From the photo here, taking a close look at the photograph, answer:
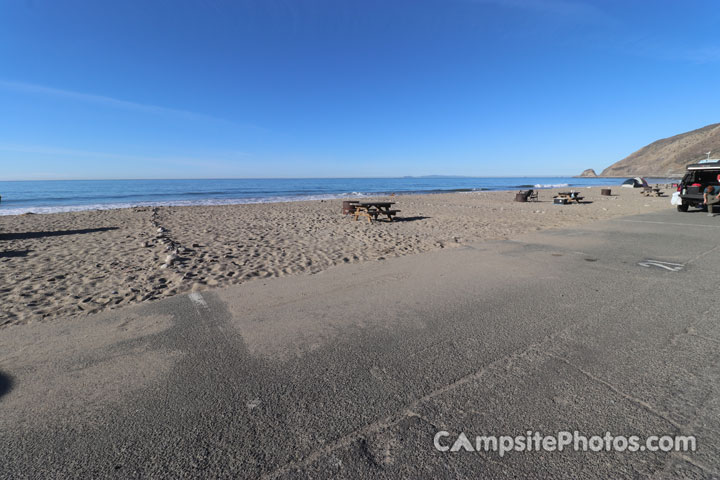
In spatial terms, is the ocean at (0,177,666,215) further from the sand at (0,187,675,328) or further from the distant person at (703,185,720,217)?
the distant person at (703,185,720,217)

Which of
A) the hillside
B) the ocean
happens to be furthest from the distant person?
the hillside

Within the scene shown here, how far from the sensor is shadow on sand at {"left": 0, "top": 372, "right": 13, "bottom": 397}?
2.35 metres

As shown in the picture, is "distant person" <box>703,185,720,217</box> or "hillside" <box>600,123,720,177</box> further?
"hillside" <box>600,123,720,177</box>

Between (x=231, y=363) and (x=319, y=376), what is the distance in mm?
818

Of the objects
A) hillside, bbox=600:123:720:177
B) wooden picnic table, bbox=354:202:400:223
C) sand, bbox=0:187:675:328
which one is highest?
hillside, bbox=600:123:720:177

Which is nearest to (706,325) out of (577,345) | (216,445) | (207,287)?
(577,345)

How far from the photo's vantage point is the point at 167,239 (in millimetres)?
8711

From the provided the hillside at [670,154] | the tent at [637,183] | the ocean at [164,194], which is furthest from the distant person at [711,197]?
the hillside at [670,154]

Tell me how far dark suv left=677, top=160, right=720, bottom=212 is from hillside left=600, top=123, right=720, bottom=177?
324ft

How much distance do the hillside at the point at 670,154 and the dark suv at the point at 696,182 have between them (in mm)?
98798

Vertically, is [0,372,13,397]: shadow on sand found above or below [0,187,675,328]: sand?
below

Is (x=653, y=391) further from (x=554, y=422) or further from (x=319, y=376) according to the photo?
(x=319, y=376)

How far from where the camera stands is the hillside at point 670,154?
97.3 metres

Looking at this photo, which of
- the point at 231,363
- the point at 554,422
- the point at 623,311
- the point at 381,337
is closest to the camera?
the point at 554,422
